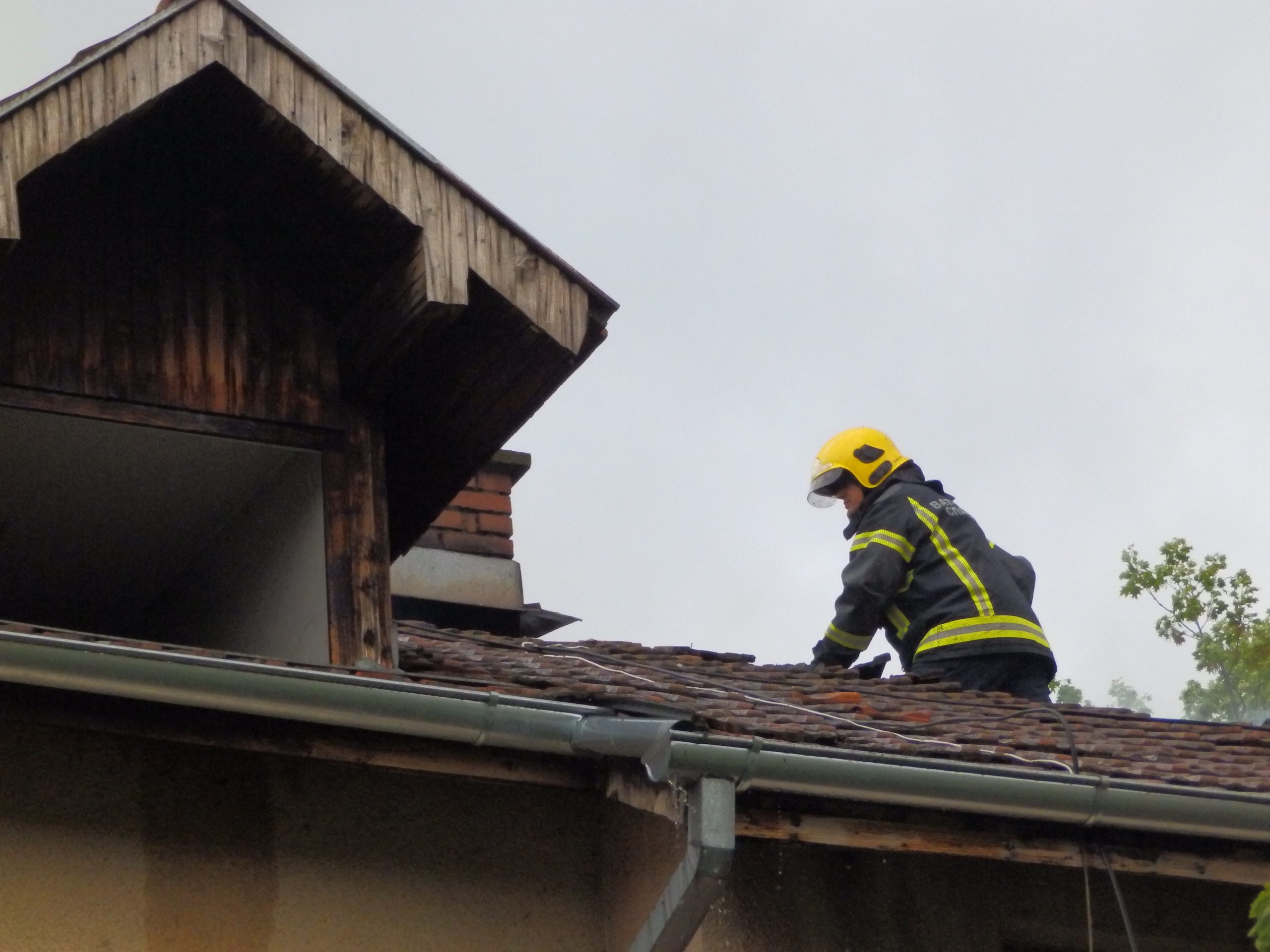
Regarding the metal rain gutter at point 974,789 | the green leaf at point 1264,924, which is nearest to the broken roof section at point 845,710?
the metal rain gutter at point 974,789

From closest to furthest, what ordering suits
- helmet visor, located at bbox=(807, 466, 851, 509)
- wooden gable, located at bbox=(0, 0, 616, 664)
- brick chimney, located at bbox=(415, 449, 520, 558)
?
wooden gable, located at bbox=(0, 0, 616, 664) → helmet visor, located at bbox=(807, 466, 851, 509) → brick chimney, located at bbox=(415, 449, 520, 558)

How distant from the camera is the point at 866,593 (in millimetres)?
7918

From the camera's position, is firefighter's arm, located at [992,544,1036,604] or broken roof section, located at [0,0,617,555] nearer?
broken roof section, located at [0,0,617,555]

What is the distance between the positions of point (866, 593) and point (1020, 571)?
35.3 inches

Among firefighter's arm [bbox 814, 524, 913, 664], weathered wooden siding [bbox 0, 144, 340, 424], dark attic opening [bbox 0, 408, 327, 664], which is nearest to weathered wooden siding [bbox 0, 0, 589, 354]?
weathered wooden siding [bbox 0, 144, 340, 424]

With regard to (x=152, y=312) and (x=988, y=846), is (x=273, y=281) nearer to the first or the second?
(x=152, y=312)

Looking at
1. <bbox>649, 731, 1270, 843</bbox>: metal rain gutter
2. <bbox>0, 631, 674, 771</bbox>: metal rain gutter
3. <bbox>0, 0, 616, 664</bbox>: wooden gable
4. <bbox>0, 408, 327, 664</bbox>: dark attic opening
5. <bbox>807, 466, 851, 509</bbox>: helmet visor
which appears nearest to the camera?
<bbox>0, 631, 674, 771</bbox>: metal rain gutter

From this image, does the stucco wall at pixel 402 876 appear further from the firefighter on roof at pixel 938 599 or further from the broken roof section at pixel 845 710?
the firefighter on roof at pixel 938 599

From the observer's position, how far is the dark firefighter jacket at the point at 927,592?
25.5 feet

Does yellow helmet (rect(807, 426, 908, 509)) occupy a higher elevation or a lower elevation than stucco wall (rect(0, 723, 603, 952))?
higher

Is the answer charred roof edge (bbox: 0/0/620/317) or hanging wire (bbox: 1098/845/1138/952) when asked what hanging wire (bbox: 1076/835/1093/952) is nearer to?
hanging wire (bbox: 1098/845/1138/952)

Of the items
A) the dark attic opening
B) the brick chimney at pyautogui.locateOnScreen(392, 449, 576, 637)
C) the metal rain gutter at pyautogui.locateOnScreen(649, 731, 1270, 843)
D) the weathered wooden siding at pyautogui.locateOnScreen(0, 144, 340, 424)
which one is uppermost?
the brick chimney at pyautogui.locateOnScreen(392, 449, 576, 637)

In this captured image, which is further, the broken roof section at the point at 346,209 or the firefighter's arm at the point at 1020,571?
the firefighter's arm at the point at 1020,571

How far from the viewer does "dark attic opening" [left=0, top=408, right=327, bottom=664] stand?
5.72 m
